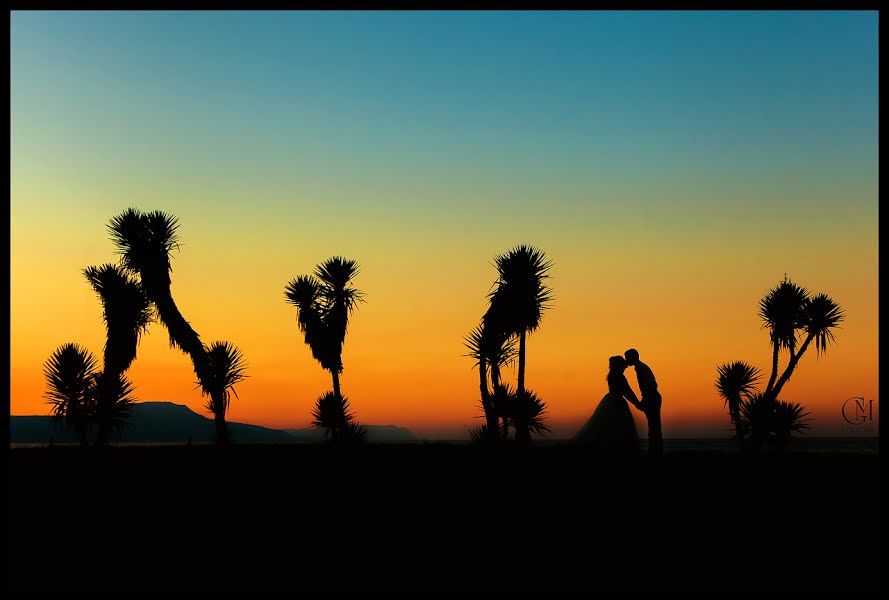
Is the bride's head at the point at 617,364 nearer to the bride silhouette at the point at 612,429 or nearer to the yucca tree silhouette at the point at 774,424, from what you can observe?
the bride silhouette at the point at 612,429

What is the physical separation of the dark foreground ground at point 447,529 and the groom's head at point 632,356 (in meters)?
2.16

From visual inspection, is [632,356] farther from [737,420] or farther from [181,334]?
[737,420]

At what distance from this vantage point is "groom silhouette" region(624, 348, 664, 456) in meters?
19.4

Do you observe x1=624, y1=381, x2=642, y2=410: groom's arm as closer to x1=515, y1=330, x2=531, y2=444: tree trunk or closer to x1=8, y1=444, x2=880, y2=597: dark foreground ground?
x1=8, y1=444, x2=880, y2=597: dark foreground ground

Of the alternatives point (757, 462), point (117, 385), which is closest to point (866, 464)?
point (757, 462)

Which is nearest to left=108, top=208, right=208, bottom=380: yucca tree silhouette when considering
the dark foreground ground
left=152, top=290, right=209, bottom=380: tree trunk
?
left=152, top=290, right=209, bottom=380: tree trunk

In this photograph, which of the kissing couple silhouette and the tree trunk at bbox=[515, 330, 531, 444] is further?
the tree trunk at bbox=[515, 330, 531, 444]

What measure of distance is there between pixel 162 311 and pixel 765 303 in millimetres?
24354

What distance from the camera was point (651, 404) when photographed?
775 inches

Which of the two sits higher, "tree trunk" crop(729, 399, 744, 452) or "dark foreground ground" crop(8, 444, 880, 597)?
"tree trunk" crop(729, 399, 744, 452)

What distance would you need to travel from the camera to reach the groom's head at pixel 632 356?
19312 millimetres

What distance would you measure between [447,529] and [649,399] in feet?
30.4

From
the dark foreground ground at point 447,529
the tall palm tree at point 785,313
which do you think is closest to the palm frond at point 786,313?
the tall palm tree at point 785,313

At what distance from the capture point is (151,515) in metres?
12.7
